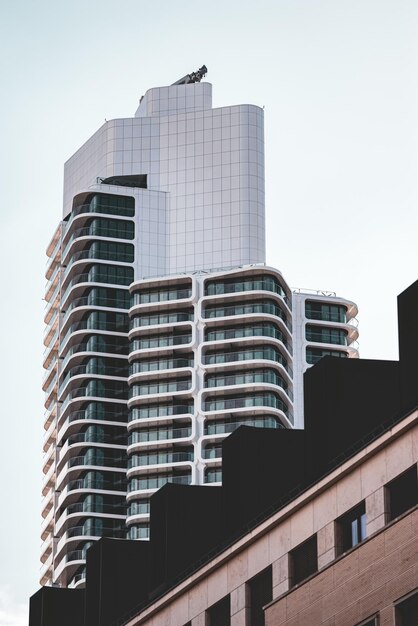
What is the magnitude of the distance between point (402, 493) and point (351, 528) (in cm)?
302

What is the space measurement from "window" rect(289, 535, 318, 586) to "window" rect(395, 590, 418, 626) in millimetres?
5916

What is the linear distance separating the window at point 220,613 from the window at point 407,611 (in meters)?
11.6

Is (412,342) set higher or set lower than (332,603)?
higher

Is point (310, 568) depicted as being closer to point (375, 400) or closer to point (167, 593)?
point (375, 400)

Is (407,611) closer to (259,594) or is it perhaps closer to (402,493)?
(402,493)

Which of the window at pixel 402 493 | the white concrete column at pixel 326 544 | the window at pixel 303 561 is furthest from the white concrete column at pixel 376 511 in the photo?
the window at pixel 303 561

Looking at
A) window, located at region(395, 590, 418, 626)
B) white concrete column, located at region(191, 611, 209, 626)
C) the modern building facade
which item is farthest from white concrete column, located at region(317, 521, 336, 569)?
white concrete column, located at region(191, 611, 209, 626)

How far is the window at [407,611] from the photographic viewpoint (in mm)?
46344

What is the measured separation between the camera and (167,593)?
6184 centimetres

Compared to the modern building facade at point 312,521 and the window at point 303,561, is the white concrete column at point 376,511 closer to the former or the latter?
the modern building facade at point 312,521

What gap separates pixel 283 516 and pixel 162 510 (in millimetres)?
13296

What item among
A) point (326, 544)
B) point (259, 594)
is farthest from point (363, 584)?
point (259, 594)

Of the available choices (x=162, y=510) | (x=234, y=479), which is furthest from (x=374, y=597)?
(x=162, y=510)

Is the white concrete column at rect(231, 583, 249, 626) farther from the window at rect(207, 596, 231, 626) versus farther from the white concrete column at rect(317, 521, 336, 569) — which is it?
the white concrete column at rect(317, 521, 336, 569)
